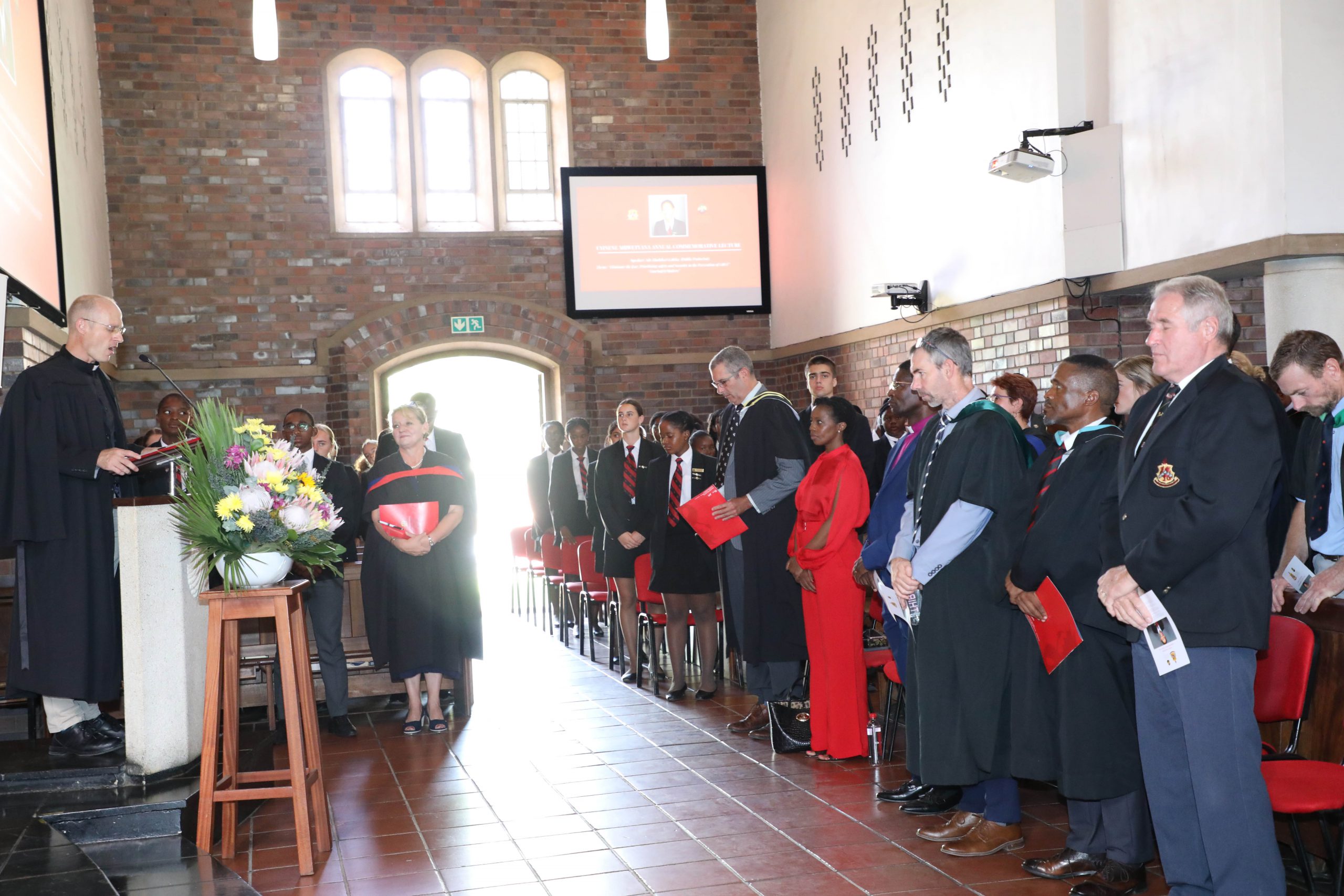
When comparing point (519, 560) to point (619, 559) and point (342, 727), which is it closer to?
point (619, 559)

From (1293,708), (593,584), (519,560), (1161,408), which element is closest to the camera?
(1161,408)

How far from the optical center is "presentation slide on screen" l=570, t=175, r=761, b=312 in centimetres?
1161

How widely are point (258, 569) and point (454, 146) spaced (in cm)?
841

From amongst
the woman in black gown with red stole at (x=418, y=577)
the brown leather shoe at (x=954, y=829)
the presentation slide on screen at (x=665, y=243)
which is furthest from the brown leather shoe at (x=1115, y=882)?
the presentation slide on screen at (x=665, y=243)

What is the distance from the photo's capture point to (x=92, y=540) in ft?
→ 14.7

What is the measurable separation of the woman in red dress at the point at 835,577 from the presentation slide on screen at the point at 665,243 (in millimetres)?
6758

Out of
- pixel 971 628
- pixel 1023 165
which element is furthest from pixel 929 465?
pixel 1023 165

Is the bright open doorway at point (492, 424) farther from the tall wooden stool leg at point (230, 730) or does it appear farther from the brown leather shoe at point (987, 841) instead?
the brown leather shoe at point (987, 841)

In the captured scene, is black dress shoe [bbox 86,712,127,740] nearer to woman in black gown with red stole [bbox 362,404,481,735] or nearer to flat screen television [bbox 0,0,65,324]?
woman in black gown with red stole [bbox 362,404,481,735]

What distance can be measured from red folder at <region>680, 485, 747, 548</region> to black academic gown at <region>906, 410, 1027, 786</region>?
1.83 metres

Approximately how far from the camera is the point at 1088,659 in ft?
11.9

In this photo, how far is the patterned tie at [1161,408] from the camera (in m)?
3.06

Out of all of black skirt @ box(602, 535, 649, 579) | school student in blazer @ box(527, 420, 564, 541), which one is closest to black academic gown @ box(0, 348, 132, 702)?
black skirt @ box(602, 535, 649, 579)

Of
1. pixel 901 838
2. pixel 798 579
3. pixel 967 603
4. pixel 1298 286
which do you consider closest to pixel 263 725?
pixel 798 579
